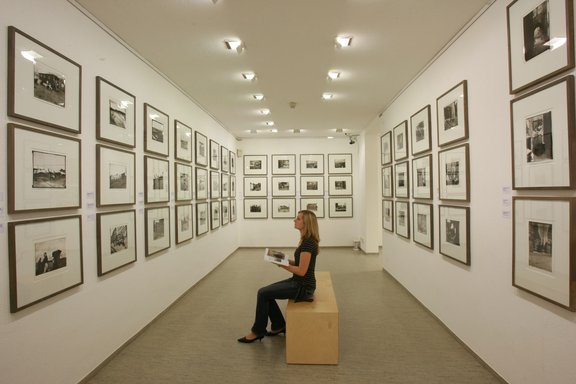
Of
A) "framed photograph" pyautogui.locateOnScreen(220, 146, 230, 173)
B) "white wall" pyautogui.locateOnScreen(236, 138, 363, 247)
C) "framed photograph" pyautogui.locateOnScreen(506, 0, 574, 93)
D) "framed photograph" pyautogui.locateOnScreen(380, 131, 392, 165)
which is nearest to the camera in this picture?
"framed photograph" pyautogui.locateOnScreen(506, 0, 574, 93)

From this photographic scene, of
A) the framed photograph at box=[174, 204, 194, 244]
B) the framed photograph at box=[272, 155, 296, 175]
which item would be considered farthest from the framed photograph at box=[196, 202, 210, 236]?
the framed photograph at box=[272, 155, 296, 175]

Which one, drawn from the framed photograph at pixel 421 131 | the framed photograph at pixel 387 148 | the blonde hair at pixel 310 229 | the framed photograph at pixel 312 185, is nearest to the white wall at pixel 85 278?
the blonde hair at pixel 310 229

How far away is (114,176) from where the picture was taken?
324 centimetres

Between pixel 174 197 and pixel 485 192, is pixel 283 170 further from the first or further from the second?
pixel 485 192

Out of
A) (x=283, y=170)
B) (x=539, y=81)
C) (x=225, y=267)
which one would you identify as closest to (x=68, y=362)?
(x=539, y=81)

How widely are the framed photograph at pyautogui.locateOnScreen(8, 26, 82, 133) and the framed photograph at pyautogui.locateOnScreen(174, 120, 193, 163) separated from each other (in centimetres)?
203

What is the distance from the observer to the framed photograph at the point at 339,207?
982 centimetres

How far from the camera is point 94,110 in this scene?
296cm

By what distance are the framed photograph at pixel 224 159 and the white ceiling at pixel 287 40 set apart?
2.11 meters

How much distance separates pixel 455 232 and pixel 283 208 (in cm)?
667

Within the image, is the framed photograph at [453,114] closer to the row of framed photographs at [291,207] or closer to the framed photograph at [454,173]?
the framed photograph at [454,173]

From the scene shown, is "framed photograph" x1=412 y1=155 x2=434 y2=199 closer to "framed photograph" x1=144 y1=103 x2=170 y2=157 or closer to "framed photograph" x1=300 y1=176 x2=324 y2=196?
"framed photograph" x1=144 y1=103 x2=170 y2=157

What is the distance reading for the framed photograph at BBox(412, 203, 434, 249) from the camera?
4137 mm

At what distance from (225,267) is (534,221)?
6225mm
